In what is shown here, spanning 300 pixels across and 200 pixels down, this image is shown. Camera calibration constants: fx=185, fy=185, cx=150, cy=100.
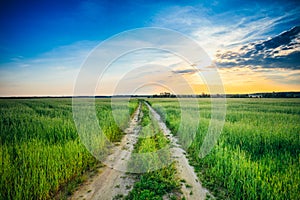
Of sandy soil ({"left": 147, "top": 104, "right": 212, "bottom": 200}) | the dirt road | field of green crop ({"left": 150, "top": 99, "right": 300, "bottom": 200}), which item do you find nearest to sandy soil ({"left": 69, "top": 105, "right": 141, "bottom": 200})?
the dirt road

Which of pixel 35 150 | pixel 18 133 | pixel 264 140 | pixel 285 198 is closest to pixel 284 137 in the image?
pixel 264 140

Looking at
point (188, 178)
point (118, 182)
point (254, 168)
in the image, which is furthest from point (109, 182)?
point (254, 168)

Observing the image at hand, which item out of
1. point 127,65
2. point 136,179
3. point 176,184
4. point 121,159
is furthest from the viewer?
point 127,65

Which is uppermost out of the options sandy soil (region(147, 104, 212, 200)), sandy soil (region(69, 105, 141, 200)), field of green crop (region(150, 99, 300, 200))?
field of green crop (region(150, 99, 300, 200))

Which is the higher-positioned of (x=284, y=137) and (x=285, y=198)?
(x=284, y=137)

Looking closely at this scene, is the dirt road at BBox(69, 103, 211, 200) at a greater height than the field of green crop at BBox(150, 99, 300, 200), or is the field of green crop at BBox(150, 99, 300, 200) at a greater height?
the field of green crop at BBox(150, 99, 300, 200)

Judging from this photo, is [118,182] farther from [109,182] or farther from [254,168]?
[254,168]

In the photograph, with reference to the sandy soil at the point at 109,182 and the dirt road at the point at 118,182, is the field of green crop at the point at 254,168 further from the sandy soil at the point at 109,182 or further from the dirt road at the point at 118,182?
the sandy soil at the point at 109,182

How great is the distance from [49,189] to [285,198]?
17.1ft

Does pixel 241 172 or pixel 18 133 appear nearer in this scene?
pixel 241 172

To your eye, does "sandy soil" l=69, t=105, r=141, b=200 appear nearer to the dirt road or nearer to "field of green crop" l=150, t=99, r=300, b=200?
the dirt road

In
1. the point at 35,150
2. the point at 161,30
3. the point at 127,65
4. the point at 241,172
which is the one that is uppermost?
the point at 161,30

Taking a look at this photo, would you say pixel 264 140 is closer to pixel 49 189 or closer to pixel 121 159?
pixel 121 159

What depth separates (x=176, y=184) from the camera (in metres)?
4.88
